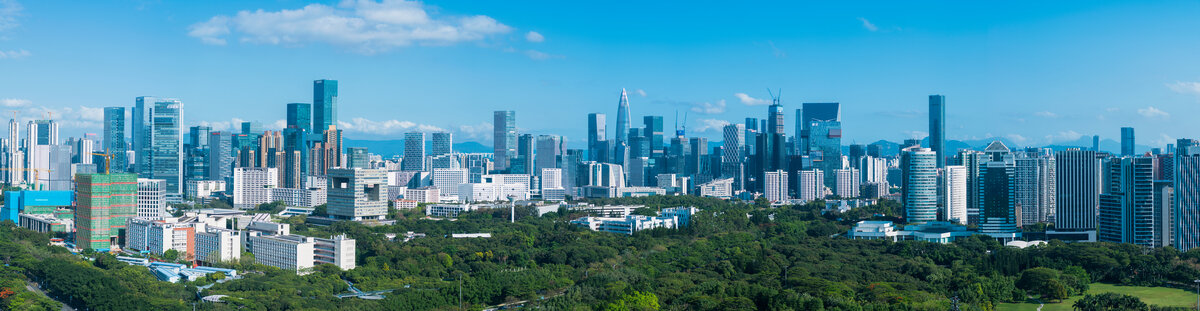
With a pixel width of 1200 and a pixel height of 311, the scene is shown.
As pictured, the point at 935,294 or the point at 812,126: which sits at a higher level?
the point at 812,126

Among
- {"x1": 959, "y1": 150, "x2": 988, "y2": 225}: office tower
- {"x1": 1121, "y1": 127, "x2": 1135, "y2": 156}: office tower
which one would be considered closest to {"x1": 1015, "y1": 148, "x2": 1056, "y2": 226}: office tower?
{"x1": 959, "y1": 150, "x2": 988, "y2": 225}: office tower

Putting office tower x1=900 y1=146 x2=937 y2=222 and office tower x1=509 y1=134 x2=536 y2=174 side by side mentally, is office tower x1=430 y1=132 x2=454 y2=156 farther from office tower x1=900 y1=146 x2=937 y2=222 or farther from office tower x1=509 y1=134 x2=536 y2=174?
office tower x1=900 y1=146 x2=937 y2=222

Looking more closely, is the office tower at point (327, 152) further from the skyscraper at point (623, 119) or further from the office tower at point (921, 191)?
the office tower at point (921, 191)

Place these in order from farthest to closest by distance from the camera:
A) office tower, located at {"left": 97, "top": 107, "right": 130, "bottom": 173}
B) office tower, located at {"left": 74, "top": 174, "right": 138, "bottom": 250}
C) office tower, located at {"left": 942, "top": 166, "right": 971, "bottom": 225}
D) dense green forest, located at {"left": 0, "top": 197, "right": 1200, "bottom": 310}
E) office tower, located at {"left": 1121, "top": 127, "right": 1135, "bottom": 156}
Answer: office tower, located at {"left": 97, "top": 107, "right": 130, "bottom": 173}, office tower, located at {"left": 1121, "top": 127, "right": 1135, "bottom": 156}, office tower, located at {"left": 942, "top": 166, "right": 971, "bottom": 225}, office tower, located at {"left": 74, "top": 174, "right": 138, "bottom": 250}, dense green forest, located at {"left": 0, "top": 197, "right": 1200, "bottom": 310}

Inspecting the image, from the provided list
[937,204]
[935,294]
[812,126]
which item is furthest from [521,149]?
[935,294]

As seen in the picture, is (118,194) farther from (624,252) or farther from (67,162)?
(67,162)

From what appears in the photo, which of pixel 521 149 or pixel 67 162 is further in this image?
pixel 521 149

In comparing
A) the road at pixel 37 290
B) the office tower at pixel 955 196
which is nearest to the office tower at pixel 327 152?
the office tower at pixel 955 196
